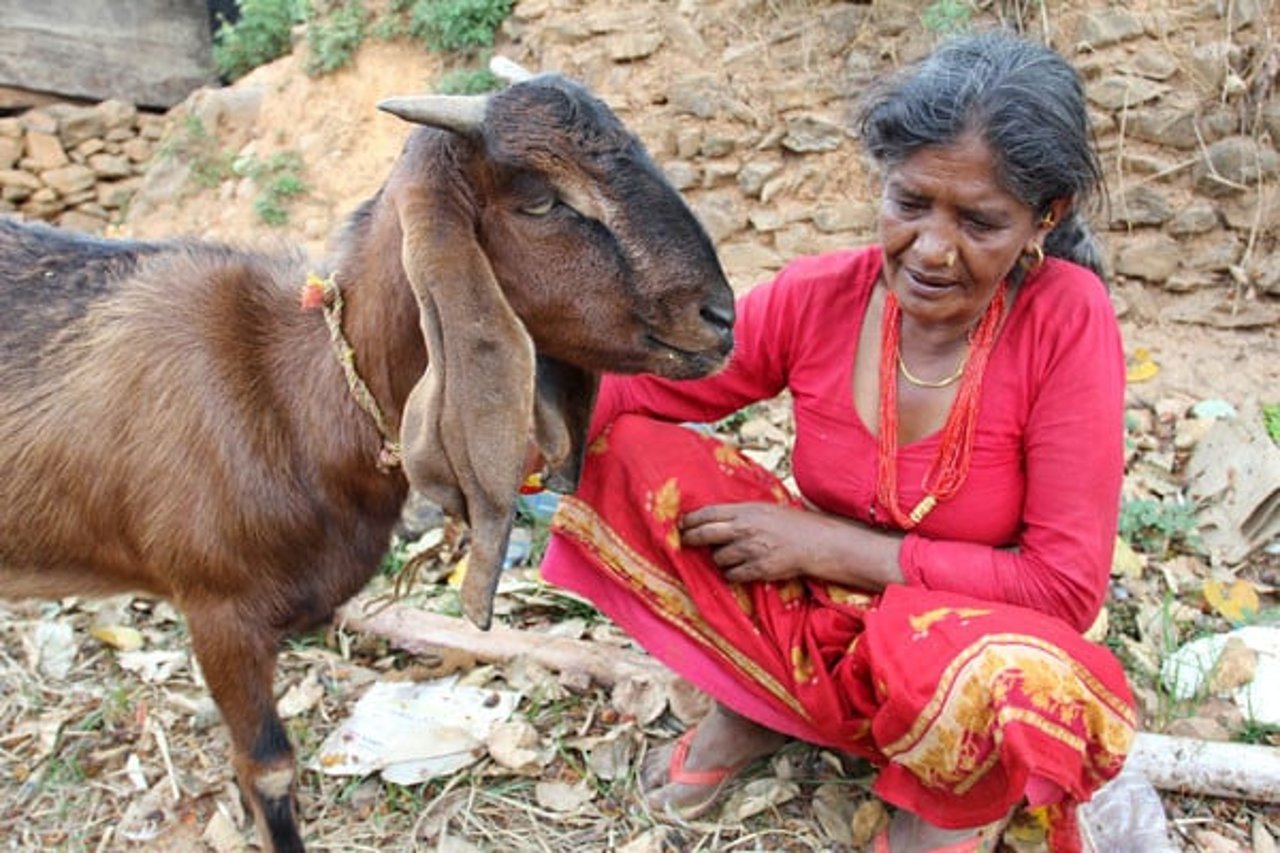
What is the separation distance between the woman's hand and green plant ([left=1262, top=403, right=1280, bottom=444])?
7.52 feet

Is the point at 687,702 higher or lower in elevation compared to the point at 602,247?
lower

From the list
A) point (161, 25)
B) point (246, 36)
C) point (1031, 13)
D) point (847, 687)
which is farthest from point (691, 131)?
point (161, 25)

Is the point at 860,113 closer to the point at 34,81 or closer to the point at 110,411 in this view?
the point at 110,411

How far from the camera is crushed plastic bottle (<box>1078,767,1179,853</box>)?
246 cm

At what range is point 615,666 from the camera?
10.0 ft

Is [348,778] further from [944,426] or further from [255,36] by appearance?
[255,36]

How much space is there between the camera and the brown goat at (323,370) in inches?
75.0

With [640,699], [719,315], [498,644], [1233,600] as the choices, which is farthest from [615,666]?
[1233,600]

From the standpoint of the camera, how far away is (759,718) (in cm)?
249

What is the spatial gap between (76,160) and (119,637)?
5.92 m

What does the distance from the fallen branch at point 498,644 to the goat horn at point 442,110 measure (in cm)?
153

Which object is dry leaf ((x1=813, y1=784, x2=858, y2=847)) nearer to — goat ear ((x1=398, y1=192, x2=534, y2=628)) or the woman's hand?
the woman's hand

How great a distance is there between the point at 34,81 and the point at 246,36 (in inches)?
63.9

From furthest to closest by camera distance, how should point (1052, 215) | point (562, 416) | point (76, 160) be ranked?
point (76, 160), point (562, 416), point (1052, 215)
